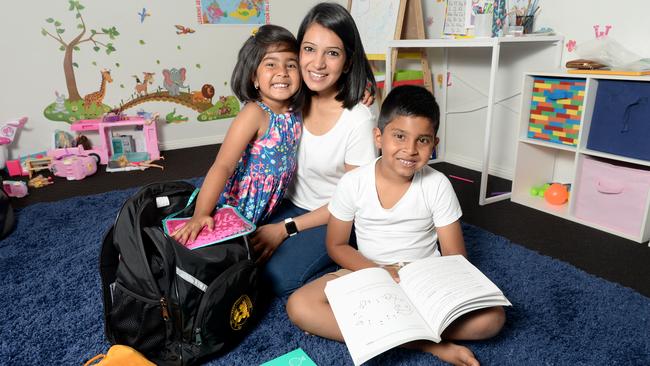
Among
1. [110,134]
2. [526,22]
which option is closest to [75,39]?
[110,134]

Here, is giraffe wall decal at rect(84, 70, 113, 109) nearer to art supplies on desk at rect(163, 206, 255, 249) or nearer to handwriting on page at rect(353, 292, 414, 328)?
art supplies on desk at rect(163, 206, 255, 249)

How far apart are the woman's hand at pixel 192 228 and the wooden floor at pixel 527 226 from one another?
1128 millimetres

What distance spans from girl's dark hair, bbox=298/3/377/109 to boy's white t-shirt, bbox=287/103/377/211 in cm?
5

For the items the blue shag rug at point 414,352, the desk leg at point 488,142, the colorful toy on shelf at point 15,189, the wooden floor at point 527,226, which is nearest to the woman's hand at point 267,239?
the blue shag rug at point 414,352

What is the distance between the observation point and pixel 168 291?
0.93m

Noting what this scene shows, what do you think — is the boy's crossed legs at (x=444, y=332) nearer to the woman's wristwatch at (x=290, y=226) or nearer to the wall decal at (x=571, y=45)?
the woman's wristwatch at (x=290, y=226)

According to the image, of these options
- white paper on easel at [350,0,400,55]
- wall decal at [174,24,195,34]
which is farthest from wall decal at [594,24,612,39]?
wall decal at [174,24,195,34]

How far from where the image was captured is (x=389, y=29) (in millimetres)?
2469

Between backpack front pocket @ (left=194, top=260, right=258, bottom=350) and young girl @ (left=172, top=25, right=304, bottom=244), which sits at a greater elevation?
young girl @ (left=172, top=25, right=304, bottom=244)

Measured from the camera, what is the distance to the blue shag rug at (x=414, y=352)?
1.03 m

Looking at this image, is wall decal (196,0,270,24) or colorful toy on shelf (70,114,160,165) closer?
colorful toy on shelf (70,114,160,165)

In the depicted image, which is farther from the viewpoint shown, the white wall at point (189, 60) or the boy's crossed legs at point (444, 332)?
the white wall at point (189, 60)

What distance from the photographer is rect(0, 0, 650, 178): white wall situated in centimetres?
199

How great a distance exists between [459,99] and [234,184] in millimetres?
1655
